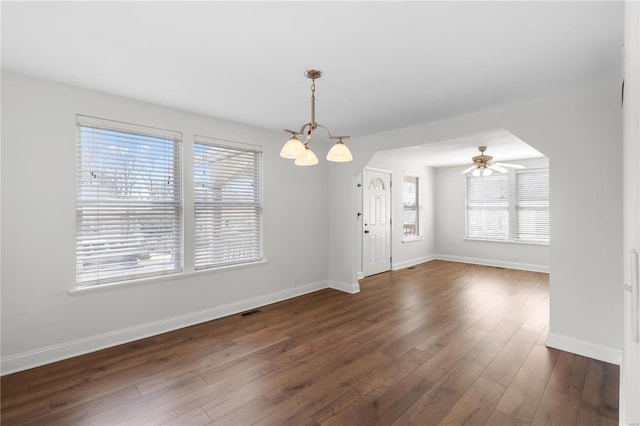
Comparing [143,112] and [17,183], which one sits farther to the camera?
[143,112]

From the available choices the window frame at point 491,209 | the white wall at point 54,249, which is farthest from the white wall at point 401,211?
the white wall at point 54,249

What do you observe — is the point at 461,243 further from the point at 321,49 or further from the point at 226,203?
the point at 321,49

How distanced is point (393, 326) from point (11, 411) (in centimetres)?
340

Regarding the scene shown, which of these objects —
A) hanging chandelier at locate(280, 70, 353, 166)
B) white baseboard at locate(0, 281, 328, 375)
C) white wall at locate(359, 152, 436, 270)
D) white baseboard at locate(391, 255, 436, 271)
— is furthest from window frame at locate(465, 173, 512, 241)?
hanging chandelier at locate(280, 70, 353, 166)

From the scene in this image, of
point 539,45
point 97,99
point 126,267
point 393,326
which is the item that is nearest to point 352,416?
point 393,326

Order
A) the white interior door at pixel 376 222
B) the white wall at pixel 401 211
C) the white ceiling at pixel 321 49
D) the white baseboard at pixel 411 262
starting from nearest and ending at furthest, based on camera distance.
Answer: the white ceiling at pixel 321 49 → the white interior door at pixel 376 222 → the white wall at pixel 401 211 → the white baseboard at pixel 411 262

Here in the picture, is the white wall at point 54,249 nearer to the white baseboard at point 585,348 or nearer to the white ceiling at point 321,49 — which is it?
the white ceiling at point 321,49

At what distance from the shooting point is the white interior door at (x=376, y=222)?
245 inches

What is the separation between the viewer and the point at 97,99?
302 centimetres

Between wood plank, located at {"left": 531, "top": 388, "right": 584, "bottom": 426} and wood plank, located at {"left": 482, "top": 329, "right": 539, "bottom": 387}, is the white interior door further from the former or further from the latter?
wood plank, located at {"left": 531, "top": 388, "right": 584, "bottom": 426}

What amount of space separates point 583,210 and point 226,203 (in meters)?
4.01

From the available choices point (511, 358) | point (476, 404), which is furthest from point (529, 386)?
point (476, 404)

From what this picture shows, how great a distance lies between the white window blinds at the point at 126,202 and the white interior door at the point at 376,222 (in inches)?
147

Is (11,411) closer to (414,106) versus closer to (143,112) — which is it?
(143,112)
